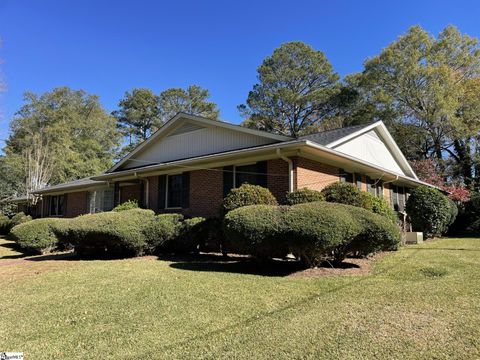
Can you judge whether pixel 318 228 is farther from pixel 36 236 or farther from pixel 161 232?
pixel 36 236

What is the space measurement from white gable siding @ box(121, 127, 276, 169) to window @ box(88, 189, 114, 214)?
12.6 ft

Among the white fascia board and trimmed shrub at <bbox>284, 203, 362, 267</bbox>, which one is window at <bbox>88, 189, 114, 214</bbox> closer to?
the white fascia board

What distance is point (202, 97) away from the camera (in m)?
43.2

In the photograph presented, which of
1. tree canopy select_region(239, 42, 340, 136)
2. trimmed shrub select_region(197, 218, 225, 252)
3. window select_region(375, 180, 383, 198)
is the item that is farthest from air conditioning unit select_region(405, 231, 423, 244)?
tree canopy select_region(239, 42, 340, 136)

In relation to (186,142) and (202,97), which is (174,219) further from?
(202,97)

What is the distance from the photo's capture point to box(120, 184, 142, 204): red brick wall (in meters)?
16.9

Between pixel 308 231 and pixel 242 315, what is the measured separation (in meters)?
2.70

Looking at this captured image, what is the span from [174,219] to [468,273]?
7966 mm

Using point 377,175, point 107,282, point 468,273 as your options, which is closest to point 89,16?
point 107,282

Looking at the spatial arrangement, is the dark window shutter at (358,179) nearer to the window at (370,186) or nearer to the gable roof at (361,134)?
the window at (370,186)

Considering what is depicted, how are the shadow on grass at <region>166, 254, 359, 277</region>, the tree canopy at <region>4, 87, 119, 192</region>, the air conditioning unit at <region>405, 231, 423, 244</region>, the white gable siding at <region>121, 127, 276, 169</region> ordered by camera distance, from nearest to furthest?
the shadow on grass at <region>166, 254, 359, 277</region> → the white gable siding at <region>121, 127, 276, 169</region> → the air conditioning unit at <region>405, 231, 423, 244</region> → the tree canopy at <region>4, 87, 119, 192</region>

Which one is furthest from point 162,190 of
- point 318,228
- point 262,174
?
point 318,228

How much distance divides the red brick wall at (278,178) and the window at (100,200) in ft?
38.9

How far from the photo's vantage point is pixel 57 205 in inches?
1005
